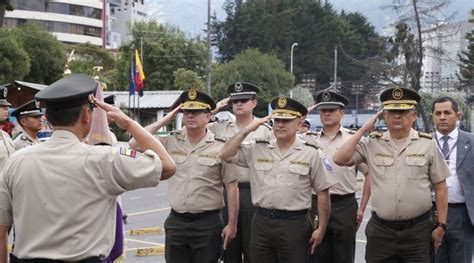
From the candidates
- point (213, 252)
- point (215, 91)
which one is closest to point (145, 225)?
point (213, 252)

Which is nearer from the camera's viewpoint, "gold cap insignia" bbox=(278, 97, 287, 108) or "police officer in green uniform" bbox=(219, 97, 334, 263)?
"police officer in green uniform" bbox=(219, 97, 334, 263)

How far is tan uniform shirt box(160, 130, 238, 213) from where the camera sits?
633 centimetres

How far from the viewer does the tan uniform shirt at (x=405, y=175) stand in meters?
5.91

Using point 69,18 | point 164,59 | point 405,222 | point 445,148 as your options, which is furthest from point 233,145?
point 69,18

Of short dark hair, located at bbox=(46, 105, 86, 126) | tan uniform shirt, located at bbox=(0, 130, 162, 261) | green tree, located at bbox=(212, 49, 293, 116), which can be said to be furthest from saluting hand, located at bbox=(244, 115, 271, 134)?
green tree, located at bbox=(212, 49, 293, 116)

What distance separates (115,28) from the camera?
106250mm

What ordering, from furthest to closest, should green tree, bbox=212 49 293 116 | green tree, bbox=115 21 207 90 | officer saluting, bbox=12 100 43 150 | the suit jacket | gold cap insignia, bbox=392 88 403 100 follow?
green tree, bbox=212 49 293 116 < green tree, bbox=115 21 207 90 < officer saluting, bbox=12 100 43 150 < the suit jacket < gold cap insignia, bbox=392 88 403 100

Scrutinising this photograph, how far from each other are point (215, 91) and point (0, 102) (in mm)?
48522

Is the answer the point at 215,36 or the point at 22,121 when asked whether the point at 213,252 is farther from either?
the point at 215,36

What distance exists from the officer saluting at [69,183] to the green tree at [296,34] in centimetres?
7378

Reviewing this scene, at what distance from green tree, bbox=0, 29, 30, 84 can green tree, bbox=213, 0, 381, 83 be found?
157 feet

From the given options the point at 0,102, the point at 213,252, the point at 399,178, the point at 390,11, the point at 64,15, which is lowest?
the point at 213,252

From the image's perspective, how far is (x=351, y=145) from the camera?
A: 20.0 feet

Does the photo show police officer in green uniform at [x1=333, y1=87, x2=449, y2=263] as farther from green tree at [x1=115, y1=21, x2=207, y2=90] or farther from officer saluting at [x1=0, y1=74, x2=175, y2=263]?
green tree at [x1=115, y1=21, x2=207, y2=90]
